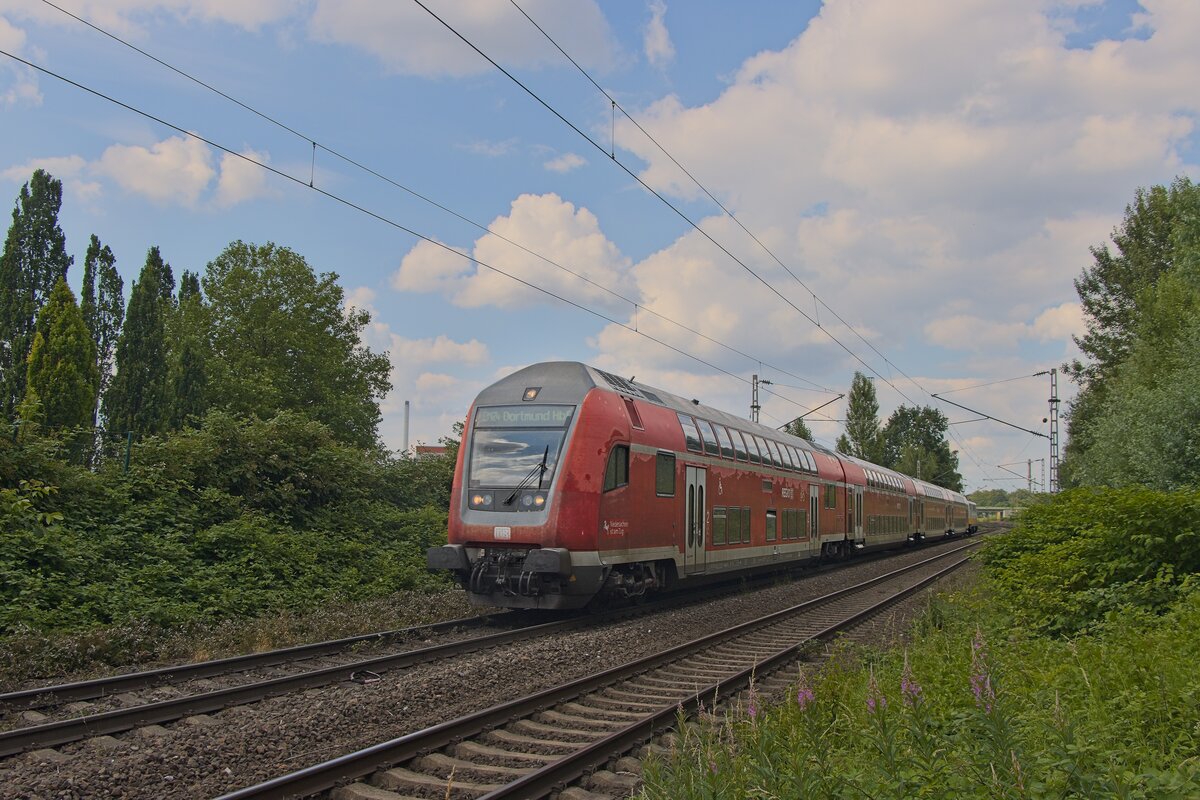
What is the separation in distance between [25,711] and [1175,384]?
24.7 metres

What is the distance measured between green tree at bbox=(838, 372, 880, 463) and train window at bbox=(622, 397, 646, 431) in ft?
266

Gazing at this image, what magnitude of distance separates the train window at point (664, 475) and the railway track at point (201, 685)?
10.7 feet

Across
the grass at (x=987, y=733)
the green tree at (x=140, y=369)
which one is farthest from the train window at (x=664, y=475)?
the green tree at (x=140, y=369)

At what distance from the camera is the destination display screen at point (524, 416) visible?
42.1ft

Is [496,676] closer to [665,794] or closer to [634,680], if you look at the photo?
[634,680]

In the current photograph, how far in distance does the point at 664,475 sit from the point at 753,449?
5.20 meters

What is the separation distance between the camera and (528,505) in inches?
491

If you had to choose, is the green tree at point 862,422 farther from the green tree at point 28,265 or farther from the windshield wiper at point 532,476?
the windshield wiper at point 532,476

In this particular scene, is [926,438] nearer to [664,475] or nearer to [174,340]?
[174,340]

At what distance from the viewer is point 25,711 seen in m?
7.11

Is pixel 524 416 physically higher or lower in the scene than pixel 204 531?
higher

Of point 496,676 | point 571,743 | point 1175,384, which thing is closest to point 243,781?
point 571,743

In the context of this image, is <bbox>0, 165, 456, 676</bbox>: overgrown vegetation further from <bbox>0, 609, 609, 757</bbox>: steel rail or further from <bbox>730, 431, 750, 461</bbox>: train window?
<bbox>730, 431, 750, 461</bbox>: train window

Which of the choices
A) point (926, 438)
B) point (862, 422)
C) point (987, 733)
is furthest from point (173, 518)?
point (926, 438)
